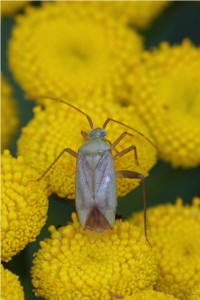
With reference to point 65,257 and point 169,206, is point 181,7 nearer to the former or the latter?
point 169,206

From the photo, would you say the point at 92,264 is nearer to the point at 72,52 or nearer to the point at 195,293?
the point at 195,293

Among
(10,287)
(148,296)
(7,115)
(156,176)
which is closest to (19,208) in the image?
(10,287)

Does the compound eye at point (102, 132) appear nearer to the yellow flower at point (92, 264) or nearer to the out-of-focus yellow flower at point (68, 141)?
the out-of-focus yellow flower at point (68, 141)

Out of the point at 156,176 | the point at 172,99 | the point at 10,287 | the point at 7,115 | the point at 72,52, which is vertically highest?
the point at 172,99

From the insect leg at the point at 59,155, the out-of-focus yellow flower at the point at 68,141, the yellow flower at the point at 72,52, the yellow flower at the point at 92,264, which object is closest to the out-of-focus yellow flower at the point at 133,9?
the yellow flower at the point at 72,52

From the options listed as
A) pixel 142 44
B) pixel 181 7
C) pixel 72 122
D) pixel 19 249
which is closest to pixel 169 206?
pixel 72 122

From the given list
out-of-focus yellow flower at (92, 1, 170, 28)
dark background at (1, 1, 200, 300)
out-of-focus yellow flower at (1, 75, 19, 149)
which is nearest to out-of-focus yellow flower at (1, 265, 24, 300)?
dark background at (1, 1, 200, 300)
